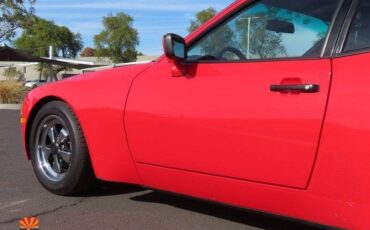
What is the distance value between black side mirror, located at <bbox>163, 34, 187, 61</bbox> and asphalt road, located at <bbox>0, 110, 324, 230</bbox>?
40.8 inches

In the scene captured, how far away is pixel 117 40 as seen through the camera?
67250mm

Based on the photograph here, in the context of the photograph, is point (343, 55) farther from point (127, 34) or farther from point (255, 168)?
point (127, 34)

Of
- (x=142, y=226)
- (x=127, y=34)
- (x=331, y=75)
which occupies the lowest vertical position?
(x=142, y=226)

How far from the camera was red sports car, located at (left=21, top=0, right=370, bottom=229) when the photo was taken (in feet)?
9.22

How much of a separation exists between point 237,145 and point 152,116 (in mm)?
701

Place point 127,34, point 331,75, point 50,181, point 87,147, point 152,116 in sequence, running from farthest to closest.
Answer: point 127,34, point 50,181, point 87,147, point 152,116, point 331,75

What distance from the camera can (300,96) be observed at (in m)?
2.92

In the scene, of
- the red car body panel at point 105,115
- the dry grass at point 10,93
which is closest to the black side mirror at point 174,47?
the red car body panel at point 105,115

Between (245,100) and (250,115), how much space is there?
0.10 meters

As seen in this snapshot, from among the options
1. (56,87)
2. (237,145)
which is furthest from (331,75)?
(56,87)

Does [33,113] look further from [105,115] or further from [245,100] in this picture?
[245,100]

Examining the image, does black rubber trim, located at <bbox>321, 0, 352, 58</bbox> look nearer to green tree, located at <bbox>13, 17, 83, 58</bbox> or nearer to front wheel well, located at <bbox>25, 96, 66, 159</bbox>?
front wheel well, located at <bbox>25, 96, 66, 159</bbox>

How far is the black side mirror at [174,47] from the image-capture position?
11.3ft

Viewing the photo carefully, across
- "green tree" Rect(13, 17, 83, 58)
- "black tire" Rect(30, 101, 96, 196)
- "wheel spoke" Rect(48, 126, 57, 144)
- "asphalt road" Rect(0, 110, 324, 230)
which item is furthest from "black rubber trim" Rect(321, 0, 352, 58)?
"green tree" Rect(13, 17, 83, 58)
